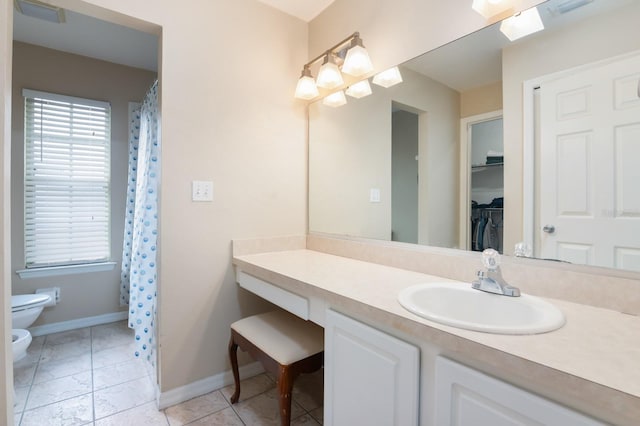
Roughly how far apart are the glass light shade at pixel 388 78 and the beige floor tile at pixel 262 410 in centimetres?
182

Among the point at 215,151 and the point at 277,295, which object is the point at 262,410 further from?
the point at 215,151

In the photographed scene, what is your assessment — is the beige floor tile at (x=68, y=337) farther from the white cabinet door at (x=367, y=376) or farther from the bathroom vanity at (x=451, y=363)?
the white cabinet door at (x=367, y=376)

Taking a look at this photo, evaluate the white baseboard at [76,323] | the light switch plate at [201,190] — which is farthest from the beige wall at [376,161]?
the white baseboard at [76,323]

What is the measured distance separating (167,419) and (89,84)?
9.26ft

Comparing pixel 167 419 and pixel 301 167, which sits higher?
pixel 301 167

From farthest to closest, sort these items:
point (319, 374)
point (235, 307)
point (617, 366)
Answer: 1. point (319, 374)
2. point (235, 307)
3. point (617, 366)

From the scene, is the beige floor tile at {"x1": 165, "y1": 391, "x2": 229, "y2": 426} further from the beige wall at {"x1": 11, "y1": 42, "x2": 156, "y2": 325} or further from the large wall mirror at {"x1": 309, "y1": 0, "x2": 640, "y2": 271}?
the beige wall at {"x1": 11, "y1": 42, "x2": 156, "y2": 325}

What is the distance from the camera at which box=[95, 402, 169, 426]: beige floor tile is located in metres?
1.51

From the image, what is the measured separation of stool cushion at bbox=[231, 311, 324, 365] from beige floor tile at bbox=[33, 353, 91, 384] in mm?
1304

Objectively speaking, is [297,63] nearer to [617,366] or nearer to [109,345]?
[617,366]

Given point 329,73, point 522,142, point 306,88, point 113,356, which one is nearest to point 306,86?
point 306,88

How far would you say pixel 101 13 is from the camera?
57.8 inches

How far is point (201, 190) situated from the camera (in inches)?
67.1

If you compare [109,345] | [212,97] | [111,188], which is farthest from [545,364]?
[111,188]
